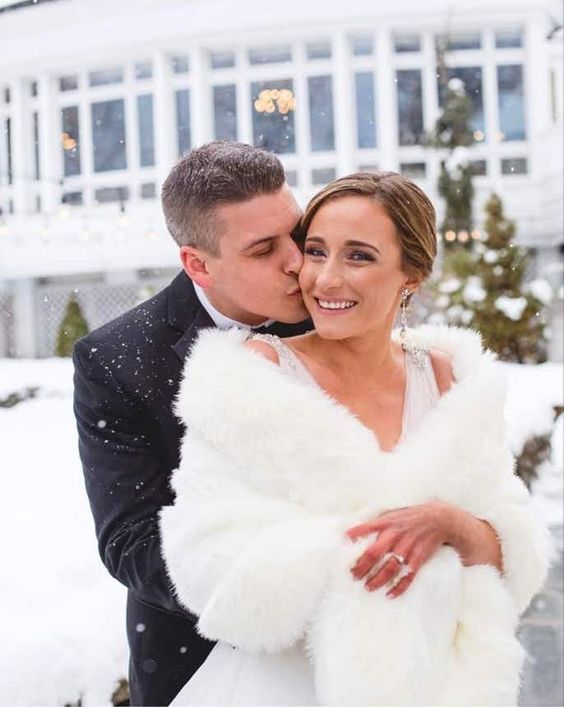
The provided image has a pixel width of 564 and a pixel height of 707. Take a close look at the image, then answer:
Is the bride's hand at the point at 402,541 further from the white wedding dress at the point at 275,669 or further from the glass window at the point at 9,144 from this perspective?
the glass window at the point at 9,144

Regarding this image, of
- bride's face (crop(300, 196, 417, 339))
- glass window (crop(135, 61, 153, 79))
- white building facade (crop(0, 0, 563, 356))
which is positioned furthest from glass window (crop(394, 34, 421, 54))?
bride's face (crop(300, 196, 417, 339))

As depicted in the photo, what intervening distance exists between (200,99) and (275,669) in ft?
37.4

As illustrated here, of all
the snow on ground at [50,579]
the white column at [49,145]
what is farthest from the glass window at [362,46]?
the snow on ground at [50,579]

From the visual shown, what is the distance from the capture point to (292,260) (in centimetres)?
150

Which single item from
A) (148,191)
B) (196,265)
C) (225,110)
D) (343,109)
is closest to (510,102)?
(343,109)

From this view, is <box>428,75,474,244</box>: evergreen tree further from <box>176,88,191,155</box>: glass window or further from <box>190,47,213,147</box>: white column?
<box>176,88,191,155</box>: glass window

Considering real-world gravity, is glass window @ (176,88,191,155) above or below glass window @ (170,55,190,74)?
below

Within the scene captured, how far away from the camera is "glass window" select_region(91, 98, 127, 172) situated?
11.5 m

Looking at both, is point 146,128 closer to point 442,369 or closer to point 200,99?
point 200,99

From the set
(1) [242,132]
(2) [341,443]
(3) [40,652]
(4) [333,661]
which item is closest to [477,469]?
(2) [341,443]

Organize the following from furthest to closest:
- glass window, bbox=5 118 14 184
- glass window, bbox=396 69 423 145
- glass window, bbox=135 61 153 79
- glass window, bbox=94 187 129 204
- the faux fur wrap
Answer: glass window, bbox=396 69 423 145, glass window, bbox=135 61 153 79, glass window, bbox=94 187 129 204, glass window, bbox=5 118 14 184, the faux fur wrap

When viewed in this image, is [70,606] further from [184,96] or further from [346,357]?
[184,96]

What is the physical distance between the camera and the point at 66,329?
386 inches

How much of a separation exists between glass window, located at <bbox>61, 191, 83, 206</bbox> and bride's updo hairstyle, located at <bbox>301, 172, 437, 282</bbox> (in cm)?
1011
